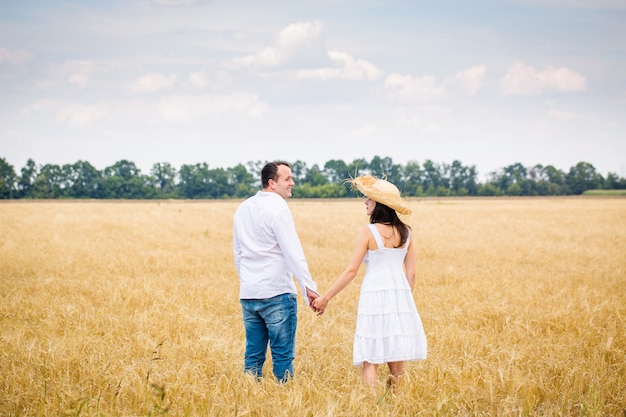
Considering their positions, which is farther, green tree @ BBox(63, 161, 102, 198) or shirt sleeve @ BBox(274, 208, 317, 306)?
green tree @ BBox(63, 161, 102, 198)

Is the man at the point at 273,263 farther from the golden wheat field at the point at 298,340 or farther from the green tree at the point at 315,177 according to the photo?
the green tree at the point at 315,177

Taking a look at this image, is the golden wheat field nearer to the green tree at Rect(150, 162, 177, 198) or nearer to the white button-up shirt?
the white button-up shirt

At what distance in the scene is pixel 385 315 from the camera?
4.78m

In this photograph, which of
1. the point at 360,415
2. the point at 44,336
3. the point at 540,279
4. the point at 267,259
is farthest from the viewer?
the point at 540,279

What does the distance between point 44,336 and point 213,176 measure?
4156 inches

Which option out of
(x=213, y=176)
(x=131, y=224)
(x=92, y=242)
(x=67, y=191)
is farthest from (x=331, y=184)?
(x=92, y=242)

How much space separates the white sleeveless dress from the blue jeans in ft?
2.07

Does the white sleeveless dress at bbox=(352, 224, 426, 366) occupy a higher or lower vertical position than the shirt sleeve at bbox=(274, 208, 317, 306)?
lower

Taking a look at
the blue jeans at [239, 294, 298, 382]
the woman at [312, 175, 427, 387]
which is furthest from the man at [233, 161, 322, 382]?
the woman at [312, 175, 427, 387]

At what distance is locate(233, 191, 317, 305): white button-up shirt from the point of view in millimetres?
4801

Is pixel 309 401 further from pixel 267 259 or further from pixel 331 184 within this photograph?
pixel 331 184

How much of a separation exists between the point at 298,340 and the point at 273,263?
241 centimetres

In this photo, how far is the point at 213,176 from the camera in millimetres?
110688

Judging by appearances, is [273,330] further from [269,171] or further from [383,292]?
[269,171]
